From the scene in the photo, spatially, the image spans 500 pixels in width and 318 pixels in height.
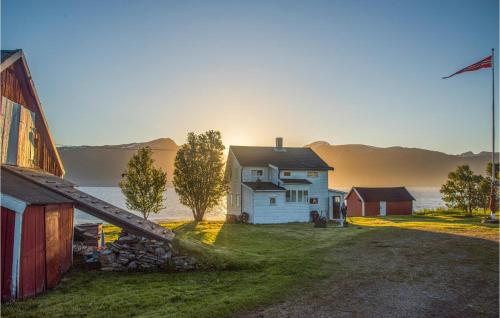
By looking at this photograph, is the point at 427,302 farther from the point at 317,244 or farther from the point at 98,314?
the point at 317,244

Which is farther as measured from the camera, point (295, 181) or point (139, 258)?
point (295, 181)

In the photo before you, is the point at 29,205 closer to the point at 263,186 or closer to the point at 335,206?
the point at 263,186

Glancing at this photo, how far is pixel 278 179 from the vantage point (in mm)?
40750

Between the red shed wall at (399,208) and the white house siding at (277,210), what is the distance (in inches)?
860

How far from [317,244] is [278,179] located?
61.2 feet

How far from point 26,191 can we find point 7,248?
7.61 feet

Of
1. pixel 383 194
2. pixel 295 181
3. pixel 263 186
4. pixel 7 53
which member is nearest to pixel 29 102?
pixel 7 53

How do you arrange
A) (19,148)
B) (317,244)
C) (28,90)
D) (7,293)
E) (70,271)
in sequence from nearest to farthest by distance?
(7,293)
(70,271)
(19,148)
(28,90)
(317,244)

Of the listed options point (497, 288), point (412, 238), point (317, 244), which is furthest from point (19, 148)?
point (412, 238)

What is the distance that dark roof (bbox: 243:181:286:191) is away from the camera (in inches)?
1503

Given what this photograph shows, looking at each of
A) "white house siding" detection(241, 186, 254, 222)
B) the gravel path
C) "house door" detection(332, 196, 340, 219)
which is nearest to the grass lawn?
the gravel path

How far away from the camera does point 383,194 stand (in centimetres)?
5753

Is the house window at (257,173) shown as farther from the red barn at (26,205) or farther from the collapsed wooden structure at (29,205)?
the red barn at (26,205)

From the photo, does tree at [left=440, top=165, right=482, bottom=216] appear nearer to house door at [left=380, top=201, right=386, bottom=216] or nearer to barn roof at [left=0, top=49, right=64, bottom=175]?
house door at [left=380, top=201, right=386, bottom=216]
